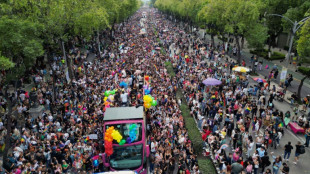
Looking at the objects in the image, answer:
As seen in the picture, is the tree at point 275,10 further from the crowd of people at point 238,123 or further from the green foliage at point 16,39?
the green foliage at point 16,39

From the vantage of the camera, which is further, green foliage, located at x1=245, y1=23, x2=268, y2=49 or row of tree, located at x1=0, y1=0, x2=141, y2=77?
green foliage, located at x1=245, y1=23, x2=268, y2=49

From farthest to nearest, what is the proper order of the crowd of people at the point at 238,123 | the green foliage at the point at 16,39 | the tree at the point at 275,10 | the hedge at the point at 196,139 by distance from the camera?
the tree at the point at 275,10, the green foliage at the point at 16,39, the hedge at the point at 196,139, the crowd of people at the point at 238,123

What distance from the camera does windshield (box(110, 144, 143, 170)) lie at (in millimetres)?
10961

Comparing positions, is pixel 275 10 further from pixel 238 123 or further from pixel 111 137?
pixel 111 137

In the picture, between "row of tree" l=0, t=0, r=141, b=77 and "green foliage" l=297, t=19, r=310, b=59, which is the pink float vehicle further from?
"green foliage" l=297, t=19, r=310, b=59

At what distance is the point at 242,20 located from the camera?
2866 cm

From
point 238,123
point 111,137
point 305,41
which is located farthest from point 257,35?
point 111,137

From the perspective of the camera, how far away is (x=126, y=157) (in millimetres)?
11055

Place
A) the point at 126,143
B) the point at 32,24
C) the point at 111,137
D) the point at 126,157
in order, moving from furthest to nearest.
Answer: the point at 32,24
the point at 126,157
the point at 126,143
the point at 111,137

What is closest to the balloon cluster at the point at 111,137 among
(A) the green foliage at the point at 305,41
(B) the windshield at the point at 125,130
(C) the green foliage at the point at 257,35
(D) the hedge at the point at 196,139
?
(B) the windshield at the point at 125,130

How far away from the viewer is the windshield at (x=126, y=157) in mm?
10961

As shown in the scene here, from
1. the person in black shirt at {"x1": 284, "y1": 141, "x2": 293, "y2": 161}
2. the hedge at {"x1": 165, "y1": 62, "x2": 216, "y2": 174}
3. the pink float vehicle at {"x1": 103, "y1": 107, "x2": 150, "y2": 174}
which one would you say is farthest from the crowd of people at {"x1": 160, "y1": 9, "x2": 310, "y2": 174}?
the pink float vehicle at {"x1": 103, "y1": 107, "x2": 150, "y2": 174}

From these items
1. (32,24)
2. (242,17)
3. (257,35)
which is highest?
(242,17)

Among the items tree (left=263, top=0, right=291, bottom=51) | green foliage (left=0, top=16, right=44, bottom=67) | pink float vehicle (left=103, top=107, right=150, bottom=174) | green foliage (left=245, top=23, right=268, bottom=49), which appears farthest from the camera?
tree (left=263, top=0, right=291, bottom=51)
